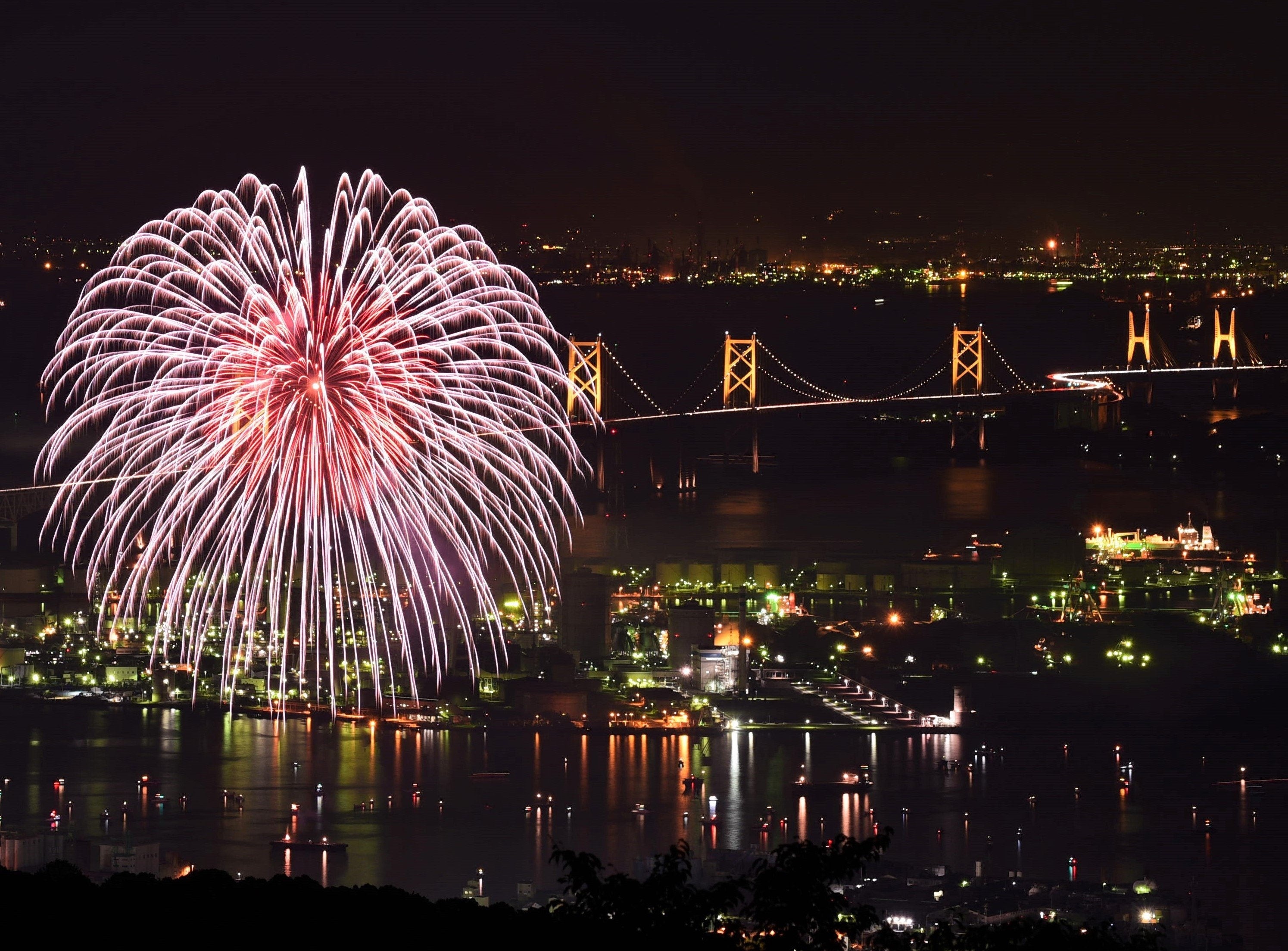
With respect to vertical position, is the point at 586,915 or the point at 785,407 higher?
the point at 785,407

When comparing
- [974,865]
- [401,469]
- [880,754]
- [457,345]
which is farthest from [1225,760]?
[457,345]

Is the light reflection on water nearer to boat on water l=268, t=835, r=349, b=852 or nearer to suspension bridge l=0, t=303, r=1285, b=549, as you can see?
boat on water l=268, t=835, r=349, b=852

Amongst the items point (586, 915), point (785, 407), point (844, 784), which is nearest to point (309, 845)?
point (844, 784)

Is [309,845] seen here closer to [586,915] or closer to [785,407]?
[586,915]

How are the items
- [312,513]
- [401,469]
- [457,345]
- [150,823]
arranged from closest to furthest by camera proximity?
[312,513]
[457,345]
[150,823]
[401,469]

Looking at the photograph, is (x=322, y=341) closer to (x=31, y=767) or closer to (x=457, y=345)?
(x=457, y=345)

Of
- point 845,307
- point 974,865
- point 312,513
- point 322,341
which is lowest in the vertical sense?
point 974,865

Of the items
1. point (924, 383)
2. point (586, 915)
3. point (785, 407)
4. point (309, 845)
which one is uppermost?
point (924, 383)
